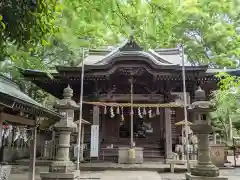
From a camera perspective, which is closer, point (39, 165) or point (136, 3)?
point (136, 3)

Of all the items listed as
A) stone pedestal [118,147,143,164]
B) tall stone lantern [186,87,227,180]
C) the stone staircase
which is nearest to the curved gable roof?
stone pedestal [118,147,143,164]

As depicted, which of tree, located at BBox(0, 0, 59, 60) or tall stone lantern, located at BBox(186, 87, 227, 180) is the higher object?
tree, located at BBox(0, 0, 59, 60)

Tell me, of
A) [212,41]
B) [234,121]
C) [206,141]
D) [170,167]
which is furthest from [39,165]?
[234,121]

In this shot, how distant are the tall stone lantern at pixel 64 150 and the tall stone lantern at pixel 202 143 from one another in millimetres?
3552

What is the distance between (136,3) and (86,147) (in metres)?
9.81

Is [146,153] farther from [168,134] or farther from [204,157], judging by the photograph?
[204,157]

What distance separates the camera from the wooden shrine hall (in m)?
12.0

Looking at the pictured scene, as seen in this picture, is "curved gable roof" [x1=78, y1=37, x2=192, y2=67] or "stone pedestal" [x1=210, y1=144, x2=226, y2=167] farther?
"curved gable roof" [x1=78, y1=37, x2=192, y2=67]

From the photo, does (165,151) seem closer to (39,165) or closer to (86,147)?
(86,147)

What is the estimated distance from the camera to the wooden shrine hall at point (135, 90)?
39.3 ft

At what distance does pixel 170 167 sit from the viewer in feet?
32.9

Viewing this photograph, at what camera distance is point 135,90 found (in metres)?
13.4

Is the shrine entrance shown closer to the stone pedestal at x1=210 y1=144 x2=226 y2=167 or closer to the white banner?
the white banner

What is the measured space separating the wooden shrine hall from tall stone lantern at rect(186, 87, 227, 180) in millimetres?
4044
